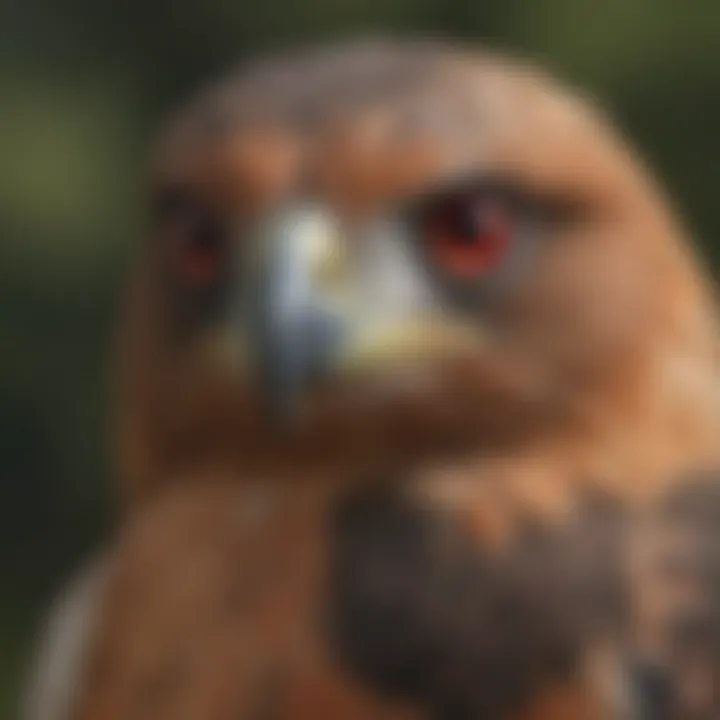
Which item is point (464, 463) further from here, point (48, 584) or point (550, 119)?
point (48, 584)

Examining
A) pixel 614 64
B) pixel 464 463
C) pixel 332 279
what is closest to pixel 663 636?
pixel 464 463

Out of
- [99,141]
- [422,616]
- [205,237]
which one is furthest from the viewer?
[99,141]

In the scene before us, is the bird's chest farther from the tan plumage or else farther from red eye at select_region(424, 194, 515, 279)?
red eye at select_region(424, 194, 515, 279)

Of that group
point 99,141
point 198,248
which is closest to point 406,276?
point 198,248

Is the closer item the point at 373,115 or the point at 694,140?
the point at 373,115

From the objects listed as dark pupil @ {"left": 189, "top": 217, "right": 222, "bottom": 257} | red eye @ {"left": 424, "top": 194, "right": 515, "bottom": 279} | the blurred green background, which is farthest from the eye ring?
the blurred green background

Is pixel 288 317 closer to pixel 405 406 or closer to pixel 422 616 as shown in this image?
pixel 405 406

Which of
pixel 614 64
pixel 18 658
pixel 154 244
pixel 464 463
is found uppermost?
pixel 614 64
